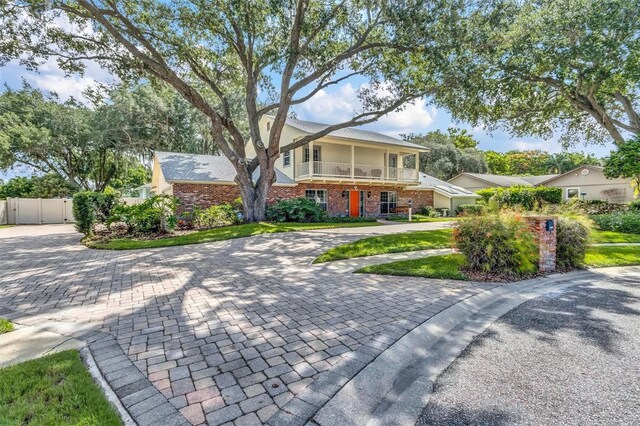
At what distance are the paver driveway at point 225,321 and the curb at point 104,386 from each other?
0.17 feet

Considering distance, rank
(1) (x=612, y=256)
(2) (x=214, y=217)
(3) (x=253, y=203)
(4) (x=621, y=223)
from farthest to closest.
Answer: (3) (x=253, y=203) < (2) (x=214, y=217) < (4) (x=621, y=223) < (1) (x=612, y=256)

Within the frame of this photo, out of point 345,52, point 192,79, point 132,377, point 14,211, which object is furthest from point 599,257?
point 14,211

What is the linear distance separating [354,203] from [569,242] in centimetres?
1545

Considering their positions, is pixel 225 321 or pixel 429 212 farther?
pixel 429 212

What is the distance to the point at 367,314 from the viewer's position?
4012 mm

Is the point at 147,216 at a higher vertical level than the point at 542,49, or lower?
lower

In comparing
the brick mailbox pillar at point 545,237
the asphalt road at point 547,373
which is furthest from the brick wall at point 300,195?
the asphalt road at point 547,373

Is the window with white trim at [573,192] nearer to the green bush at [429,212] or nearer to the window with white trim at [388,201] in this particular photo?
the green bush at [429,212]

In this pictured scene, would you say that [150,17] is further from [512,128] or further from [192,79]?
[512,128]

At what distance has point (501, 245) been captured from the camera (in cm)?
607

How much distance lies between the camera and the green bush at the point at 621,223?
42.4 ft

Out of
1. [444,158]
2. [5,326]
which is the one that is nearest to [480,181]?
[444,158]

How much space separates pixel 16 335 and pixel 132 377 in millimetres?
1952

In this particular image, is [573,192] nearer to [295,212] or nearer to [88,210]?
[295,212]
